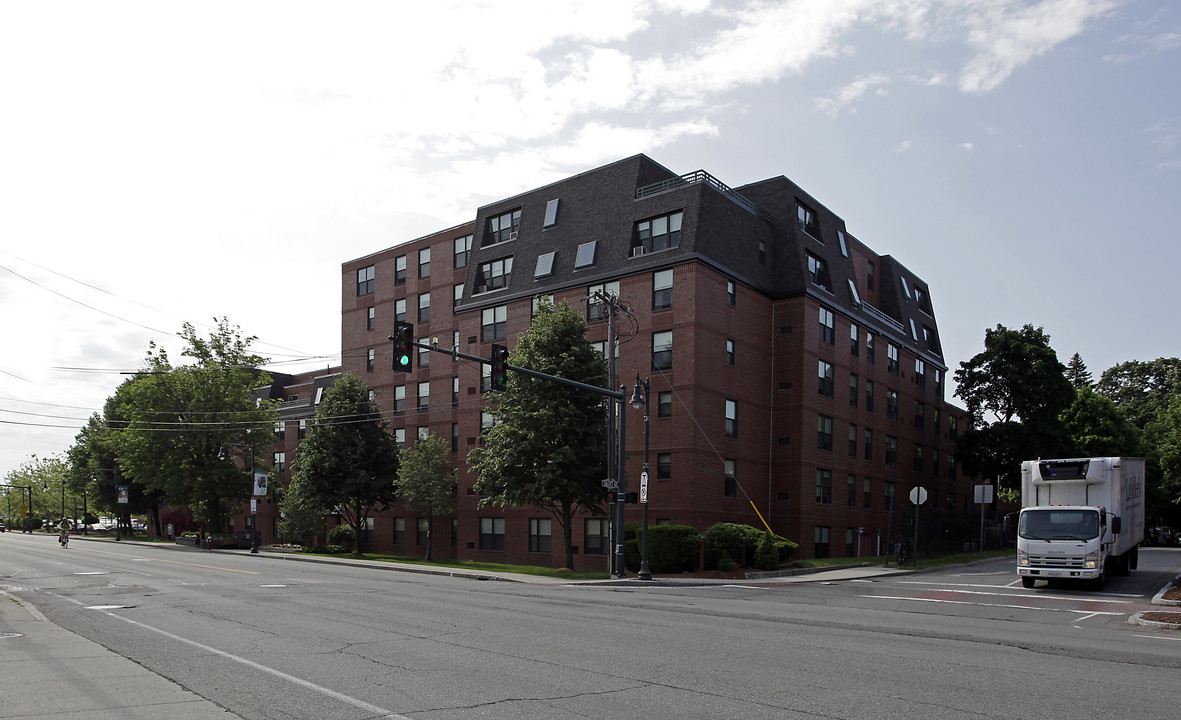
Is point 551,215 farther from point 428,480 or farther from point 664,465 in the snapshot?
point 428,480

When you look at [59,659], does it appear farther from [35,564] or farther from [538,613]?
[35,564]

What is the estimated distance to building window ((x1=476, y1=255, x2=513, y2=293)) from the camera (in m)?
46.1

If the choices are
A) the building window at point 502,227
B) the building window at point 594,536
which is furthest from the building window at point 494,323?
the building window at point 594,536

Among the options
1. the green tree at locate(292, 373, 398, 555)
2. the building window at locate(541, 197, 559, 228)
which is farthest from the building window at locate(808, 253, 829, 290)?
the green tree at locate(292, 373, 398, 555)

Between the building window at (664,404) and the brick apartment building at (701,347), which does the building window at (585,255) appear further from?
the building window at (664,404)

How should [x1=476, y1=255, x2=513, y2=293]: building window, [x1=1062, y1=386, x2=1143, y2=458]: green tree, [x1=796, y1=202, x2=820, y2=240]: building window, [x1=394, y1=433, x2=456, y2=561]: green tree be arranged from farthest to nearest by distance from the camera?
[x1=1062, y1=386, x2=1143, y2=458]: green tree
[x1=476, y1=255, x2=513, y2=293]: building window
[x1=394, y1=433, x2=456, y2=561]: green tree
[x1=796, y1=202, x2=820, y2=240]: building window

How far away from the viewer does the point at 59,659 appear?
1105 centimetres

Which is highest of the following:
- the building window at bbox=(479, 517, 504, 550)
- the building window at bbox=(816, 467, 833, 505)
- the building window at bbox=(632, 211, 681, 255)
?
the building window at bbox=(632, 211, 681, 255)

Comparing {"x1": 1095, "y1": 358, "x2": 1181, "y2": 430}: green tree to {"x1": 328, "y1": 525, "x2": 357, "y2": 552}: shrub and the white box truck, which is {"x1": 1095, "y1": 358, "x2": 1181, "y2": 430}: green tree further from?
{"x1": 328, "y1": 525, "x2": 357, "y2": 552}: shrub

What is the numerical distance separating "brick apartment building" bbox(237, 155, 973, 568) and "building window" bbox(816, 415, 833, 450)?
0.07m

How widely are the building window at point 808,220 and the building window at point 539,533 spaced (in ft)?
64.1

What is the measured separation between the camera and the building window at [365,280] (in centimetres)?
5662

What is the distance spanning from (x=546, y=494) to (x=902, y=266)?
34.5 meters

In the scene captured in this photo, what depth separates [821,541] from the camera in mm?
42000
